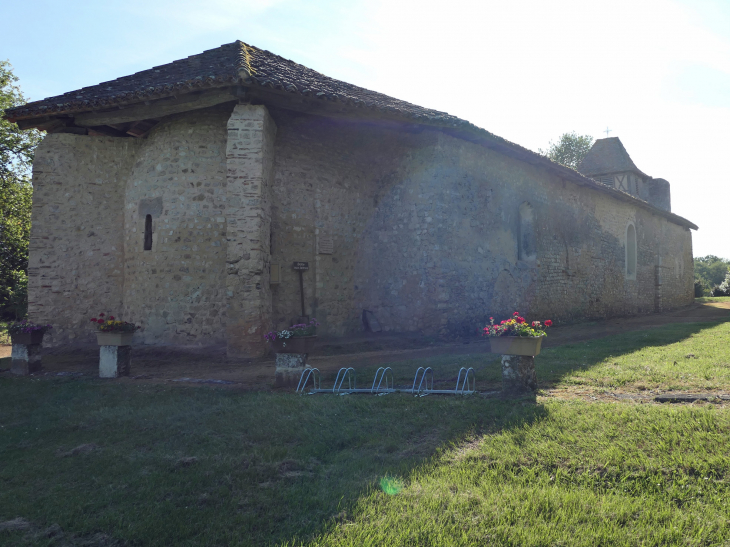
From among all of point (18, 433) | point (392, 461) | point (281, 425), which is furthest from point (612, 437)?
point (18, 433)

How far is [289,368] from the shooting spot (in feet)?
23.4

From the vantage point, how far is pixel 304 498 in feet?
11.3

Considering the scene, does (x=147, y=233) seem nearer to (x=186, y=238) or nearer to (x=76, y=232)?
(x=186, y=238)

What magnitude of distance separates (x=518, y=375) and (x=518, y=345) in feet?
1.21

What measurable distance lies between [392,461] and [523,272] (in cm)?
1128

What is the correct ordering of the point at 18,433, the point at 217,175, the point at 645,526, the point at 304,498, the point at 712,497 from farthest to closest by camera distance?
the point at 217,175, the point at 18,433, the point at 304,498, the point at 712,497, the point at 645,526

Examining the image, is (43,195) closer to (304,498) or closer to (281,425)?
(281,425)

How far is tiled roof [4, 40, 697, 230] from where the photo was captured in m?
9.01

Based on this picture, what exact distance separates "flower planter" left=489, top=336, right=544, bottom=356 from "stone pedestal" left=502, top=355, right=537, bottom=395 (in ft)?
0.30

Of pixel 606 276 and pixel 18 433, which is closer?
pixel 18 433

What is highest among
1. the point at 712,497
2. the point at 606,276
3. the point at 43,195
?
the point at 43,195

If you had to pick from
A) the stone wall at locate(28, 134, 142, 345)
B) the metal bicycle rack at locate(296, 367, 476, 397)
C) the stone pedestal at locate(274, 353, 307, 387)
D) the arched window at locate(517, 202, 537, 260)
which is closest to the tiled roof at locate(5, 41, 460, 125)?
the stone wall at locate(28, 134, 142, 345)

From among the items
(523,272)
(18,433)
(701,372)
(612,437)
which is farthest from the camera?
(523,272)

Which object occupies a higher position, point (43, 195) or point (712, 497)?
point (43, 195)
